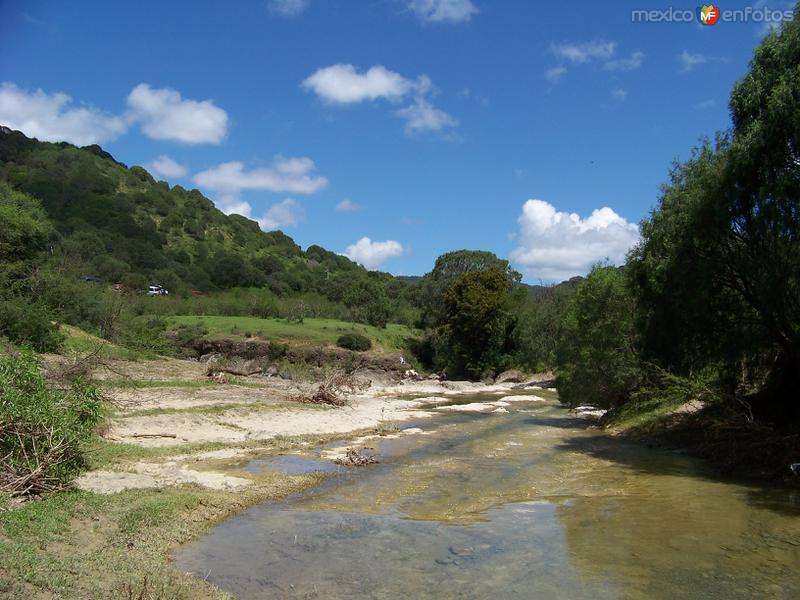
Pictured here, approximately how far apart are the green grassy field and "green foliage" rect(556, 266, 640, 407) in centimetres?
4115

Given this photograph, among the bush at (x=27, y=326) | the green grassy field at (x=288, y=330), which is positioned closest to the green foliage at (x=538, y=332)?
the green grassy field at (x=288, y=330)

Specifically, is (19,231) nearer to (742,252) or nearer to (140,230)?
(742,252)

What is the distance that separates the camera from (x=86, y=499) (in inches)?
440

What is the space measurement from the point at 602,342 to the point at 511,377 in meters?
38.1

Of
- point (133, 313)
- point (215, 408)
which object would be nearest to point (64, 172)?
point (133, 313)

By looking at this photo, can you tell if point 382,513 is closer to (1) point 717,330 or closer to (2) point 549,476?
(2) point 549,476

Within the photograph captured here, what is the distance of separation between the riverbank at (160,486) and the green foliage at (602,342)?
1002cm

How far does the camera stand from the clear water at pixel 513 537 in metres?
9.50

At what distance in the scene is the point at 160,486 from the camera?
13516 mm

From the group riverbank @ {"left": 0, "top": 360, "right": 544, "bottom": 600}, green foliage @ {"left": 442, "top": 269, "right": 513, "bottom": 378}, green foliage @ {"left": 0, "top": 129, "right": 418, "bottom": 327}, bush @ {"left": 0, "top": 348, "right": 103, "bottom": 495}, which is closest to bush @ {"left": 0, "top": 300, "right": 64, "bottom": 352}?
riverbank @ {"left": 0, "top": 360, "right": 544, "bottom": 600}

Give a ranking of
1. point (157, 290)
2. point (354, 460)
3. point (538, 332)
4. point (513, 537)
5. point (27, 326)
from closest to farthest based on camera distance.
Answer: point (513, 537) → point (354, 460) → point (27, 326) → point (538, 332) → point (157, 290)

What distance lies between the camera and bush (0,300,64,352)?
33.1 m

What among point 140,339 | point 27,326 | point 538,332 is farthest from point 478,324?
point 27,326

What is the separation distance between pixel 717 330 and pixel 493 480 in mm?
9496
